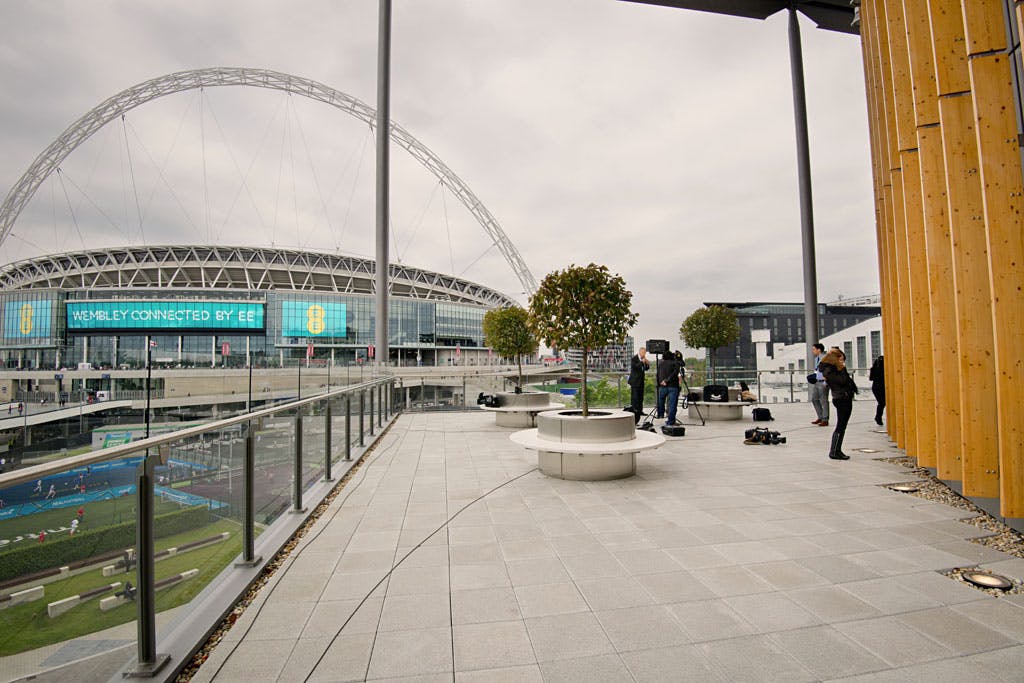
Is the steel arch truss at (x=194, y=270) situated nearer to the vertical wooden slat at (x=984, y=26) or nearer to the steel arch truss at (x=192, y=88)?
the steel arch truss at (x=192, y=88)

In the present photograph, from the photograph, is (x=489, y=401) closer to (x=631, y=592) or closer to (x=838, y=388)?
(x=838, y=388)

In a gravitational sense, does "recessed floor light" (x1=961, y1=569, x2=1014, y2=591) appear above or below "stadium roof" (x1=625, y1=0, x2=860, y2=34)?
below

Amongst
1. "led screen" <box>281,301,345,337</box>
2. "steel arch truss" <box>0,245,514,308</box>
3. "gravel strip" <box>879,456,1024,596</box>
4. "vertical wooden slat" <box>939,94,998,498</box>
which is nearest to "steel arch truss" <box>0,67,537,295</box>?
"steel arch truss" <box>0,245,514,308</box>

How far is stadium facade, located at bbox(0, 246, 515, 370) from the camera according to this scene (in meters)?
59.0

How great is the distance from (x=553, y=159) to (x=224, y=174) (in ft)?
257

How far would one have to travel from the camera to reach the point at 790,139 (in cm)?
1959

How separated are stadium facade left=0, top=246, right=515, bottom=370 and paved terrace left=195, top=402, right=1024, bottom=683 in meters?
52.6

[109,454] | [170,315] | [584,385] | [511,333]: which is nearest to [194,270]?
[170,315]

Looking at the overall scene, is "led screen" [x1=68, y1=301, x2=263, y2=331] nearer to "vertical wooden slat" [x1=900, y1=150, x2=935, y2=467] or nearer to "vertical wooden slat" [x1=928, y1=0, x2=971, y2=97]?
"vertical wooden slat" [x1=900, y1=150, x2=935, y2=467]

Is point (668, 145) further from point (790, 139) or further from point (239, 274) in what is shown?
point (239, 274)

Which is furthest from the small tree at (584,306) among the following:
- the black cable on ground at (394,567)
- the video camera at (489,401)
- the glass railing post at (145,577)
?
the glass railing post at (145,577)

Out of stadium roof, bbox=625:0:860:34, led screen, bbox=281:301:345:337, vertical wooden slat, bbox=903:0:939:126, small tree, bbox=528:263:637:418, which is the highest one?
stadium roof, bbox=625:0:860:34

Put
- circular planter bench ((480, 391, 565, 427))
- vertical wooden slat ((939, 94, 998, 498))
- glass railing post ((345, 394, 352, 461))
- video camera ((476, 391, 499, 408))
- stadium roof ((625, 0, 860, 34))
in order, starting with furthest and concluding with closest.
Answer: stadium roof ((625, 0, 860, 34)) < video camera ((476, 391, 499, 408)) < circular planter bench ((480, 391, 565, 427)) < glass railing post ((345, 394, 352, 461)) < vertical wooden slat ((939, 94, 998, 498))

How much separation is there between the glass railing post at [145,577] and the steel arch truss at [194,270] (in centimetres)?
7261
